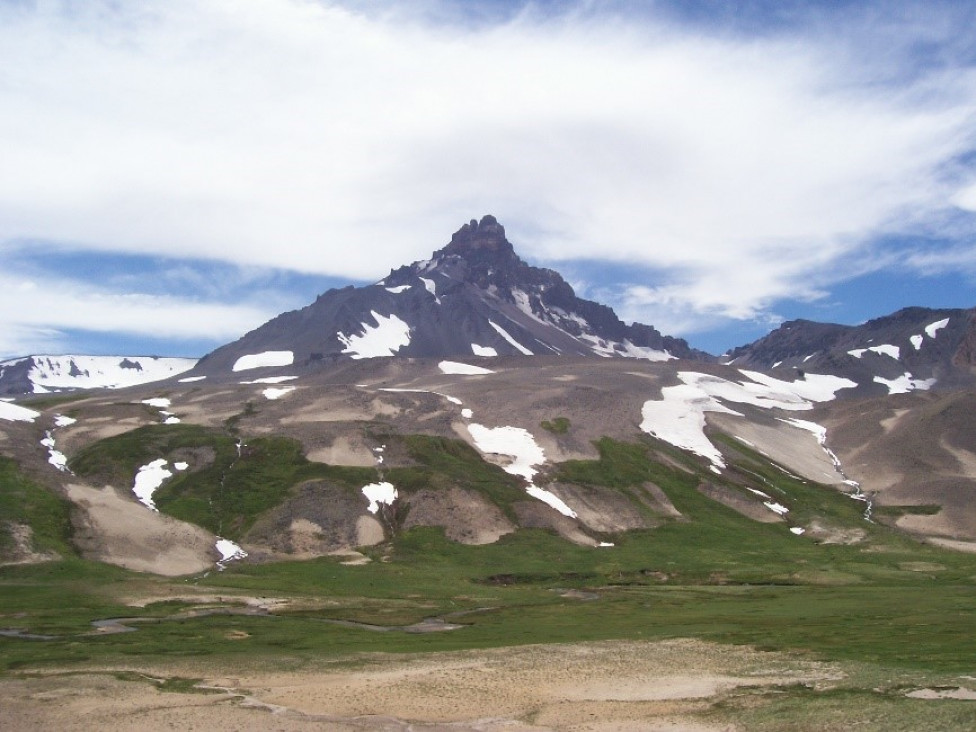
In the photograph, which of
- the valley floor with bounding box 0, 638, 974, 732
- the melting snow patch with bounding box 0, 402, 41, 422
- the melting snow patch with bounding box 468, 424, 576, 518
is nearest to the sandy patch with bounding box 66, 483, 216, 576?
the melting snow patch with bounding box 0, 402, 41, 422


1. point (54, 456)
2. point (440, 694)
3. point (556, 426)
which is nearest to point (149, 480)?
point (54, 456)

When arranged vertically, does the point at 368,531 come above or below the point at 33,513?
below

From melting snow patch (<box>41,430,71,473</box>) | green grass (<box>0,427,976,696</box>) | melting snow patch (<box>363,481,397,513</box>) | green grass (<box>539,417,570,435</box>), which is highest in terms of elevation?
green grass (<box>539,417,570,435</box>)

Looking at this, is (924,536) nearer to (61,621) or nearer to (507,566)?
(507,566)

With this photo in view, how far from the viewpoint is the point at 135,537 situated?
382 ft

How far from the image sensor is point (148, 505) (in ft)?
447

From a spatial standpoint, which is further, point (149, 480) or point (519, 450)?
point (519, 450)

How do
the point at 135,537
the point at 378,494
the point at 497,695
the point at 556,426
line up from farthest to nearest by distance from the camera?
the point at 556,426 < the point at 378,494 < the point at 135,537 < the point at 497,695

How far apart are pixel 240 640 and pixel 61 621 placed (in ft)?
61.5

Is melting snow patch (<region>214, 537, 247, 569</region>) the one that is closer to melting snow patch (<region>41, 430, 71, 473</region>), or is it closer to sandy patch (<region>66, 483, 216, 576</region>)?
sandy patch (<region>66, 483, 216, 576</region>)

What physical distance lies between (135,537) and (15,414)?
71316 mm

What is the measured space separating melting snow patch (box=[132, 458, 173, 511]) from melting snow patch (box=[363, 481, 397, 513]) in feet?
109

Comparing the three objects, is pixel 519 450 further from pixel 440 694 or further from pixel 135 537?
pixel 440 694

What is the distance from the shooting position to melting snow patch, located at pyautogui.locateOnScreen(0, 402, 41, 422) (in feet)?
545
